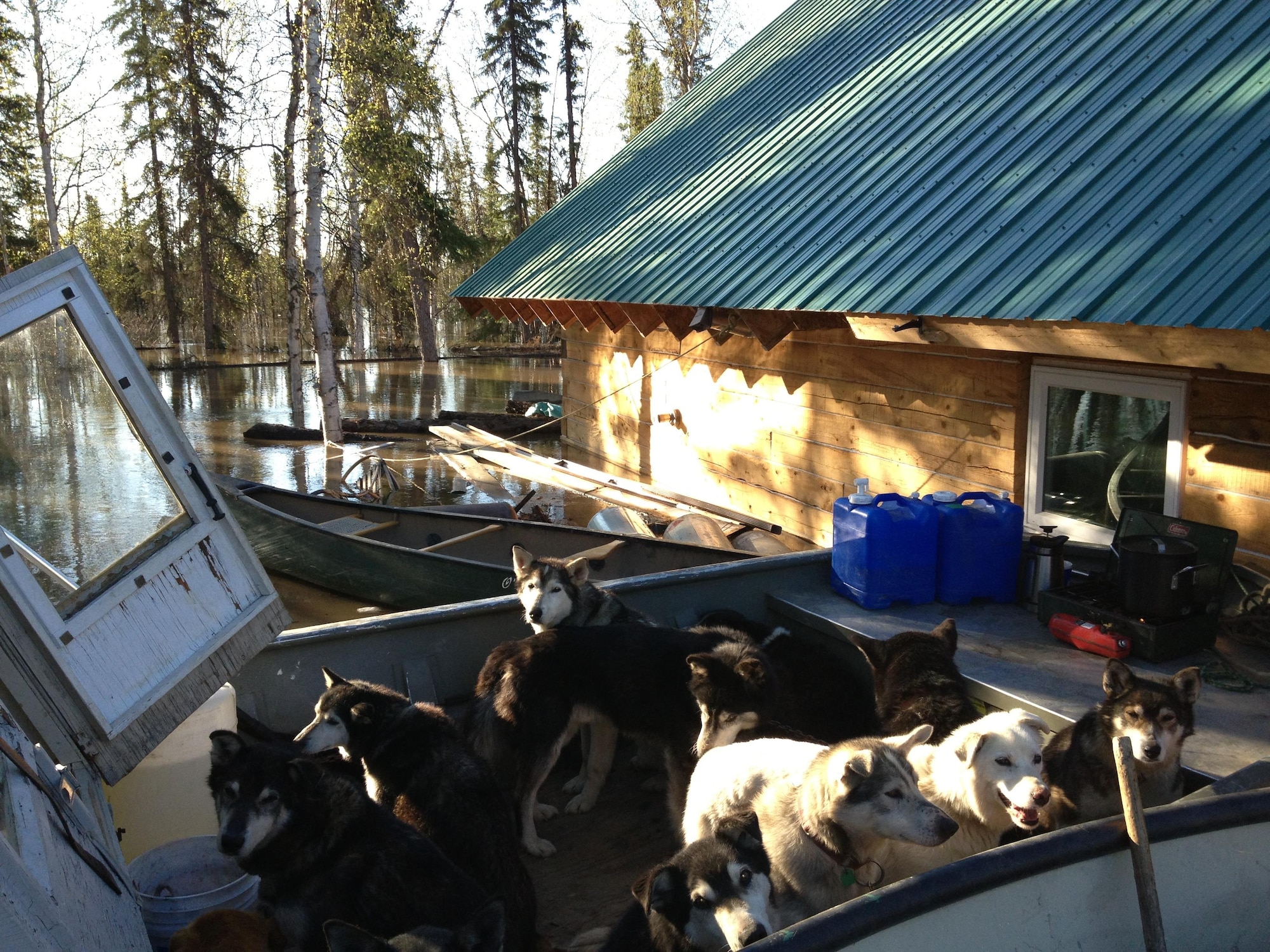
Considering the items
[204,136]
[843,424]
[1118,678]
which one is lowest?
[1118,678]

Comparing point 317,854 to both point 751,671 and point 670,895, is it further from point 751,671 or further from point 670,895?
point 751,671

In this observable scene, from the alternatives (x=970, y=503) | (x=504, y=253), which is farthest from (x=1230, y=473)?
Answer: (x=504, y=253)

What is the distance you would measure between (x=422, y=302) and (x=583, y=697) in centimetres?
3430

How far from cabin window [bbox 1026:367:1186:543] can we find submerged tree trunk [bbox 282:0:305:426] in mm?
15504

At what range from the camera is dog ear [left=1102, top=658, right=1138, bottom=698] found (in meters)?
4.11

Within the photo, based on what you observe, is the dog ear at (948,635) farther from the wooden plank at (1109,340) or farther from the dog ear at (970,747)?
the wooden plank at (1109,340)

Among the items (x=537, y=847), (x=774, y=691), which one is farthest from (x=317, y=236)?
(x=774, y=691)

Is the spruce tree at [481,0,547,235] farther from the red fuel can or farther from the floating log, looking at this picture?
the red fuel can

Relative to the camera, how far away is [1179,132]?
Result: 23.9 ft

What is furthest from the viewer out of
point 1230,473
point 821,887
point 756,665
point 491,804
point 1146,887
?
point 1230,473

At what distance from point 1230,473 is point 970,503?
64.2 inches

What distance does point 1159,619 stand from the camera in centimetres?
546

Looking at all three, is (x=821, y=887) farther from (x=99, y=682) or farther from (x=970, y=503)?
(x=970, y=503)

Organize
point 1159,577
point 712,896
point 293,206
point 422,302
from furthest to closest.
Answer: point 422,302 → point 293,206 → point 1159,577 → point 712,896
